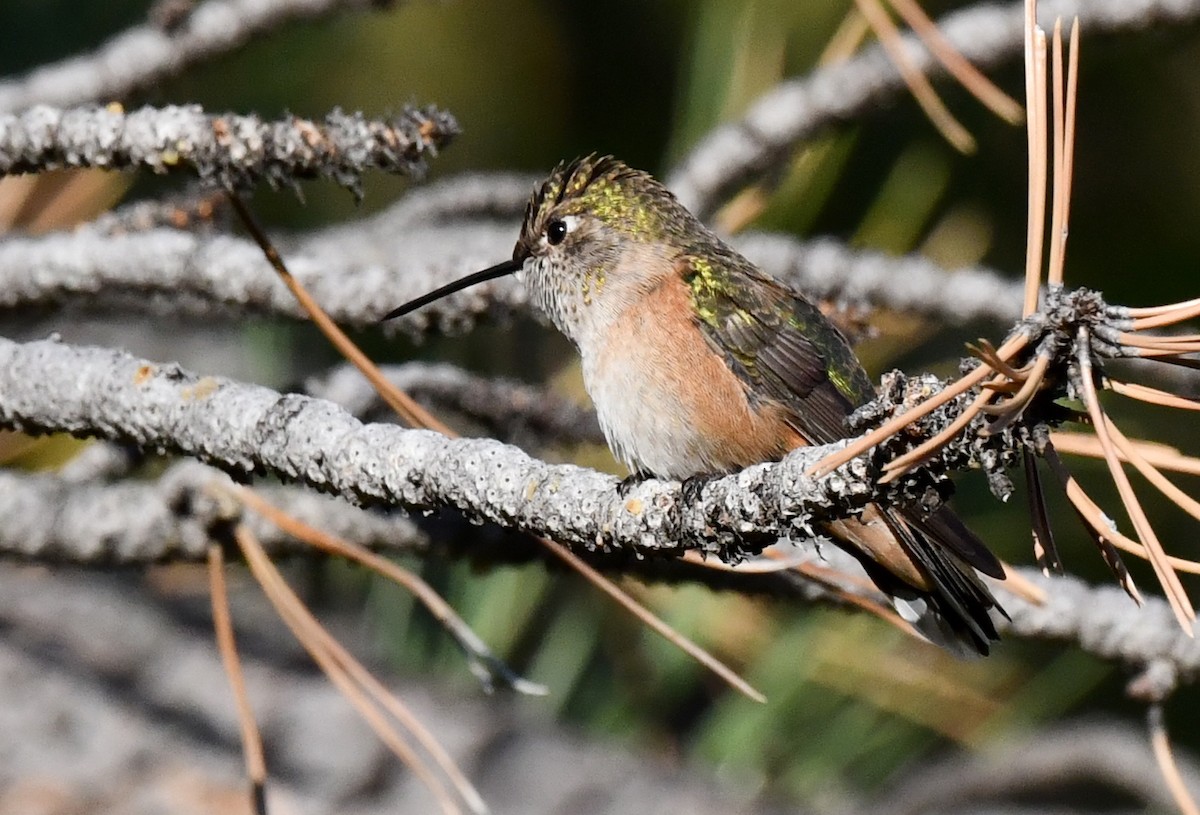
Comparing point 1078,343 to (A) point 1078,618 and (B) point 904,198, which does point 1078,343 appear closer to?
(A) point 1078,618

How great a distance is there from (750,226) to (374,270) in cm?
111

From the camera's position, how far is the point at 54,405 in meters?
1.48

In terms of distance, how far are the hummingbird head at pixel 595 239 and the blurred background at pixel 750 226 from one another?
0.38 m

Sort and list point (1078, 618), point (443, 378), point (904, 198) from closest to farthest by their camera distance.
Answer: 1. point (1078, 618)
2. point (443, 378)
3. point (904, 198)

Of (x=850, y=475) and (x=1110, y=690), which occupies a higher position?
(x=1110, y=690)

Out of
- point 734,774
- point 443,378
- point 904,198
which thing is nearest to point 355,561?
point 443,378

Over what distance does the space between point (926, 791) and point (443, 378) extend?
1.11m

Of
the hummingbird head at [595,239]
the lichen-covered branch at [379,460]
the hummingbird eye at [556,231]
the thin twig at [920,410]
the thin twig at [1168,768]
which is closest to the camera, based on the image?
the thin twig at [920,410]

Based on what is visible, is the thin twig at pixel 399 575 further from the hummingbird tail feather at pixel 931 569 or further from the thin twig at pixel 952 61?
the thin twig at pixel 952 61

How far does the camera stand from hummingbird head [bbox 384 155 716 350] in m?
2.35

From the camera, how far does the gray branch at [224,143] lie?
4.50 ft

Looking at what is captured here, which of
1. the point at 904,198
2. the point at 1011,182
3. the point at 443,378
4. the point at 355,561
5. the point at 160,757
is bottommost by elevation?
the point at 160,757

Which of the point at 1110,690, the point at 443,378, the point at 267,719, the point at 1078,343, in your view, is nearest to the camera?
the point at 1078,343

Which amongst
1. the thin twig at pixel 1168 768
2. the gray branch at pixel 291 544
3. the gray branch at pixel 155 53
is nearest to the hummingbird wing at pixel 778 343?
the gray branch at pixel 291 544
